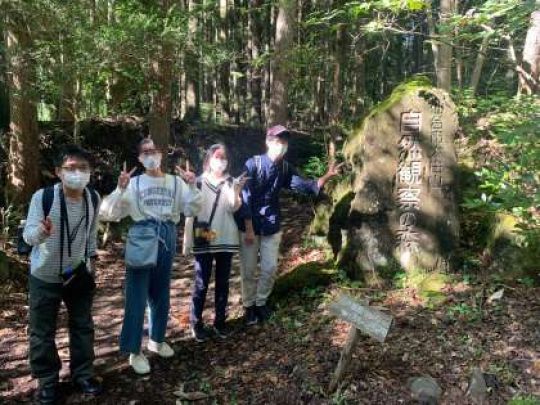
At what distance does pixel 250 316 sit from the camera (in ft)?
18.7

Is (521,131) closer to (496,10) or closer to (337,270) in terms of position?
(496,10)

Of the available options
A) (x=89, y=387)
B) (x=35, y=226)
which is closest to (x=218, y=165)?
(x=35, y=226)

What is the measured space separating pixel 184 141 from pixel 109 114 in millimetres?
2534

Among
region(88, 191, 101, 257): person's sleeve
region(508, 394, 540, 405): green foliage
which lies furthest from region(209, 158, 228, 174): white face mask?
region(508, 394, 540, 405): green foliage

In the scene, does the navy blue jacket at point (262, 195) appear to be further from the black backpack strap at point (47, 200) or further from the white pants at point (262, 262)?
the black backpack strap at point (47, 200)

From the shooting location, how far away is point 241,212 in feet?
17.2

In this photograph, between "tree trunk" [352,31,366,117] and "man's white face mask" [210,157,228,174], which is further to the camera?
"tree trunk" [352,31,366,117]

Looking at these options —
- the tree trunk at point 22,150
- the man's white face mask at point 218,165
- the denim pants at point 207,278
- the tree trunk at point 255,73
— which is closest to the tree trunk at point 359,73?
the tree trunk at point 255,73

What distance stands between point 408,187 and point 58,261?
4.08 meters

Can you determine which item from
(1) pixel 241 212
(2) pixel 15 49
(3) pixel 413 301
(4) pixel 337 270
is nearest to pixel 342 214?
(4) pixel 337 270

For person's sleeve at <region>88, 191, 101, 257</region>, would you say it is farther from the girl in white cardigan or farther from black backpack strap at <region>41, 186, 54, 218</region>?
the girl in white cardigan

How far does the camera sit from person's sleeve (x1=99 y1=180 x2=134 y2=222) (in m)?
4.20

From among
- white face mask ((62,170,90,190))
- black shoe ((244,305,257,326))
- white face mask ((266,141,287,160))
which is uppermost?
white face mask ((266,141,287,160))

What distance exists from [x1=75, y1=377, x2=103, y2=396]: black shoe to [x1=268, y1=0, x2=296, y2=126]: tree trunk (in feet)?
23.2
